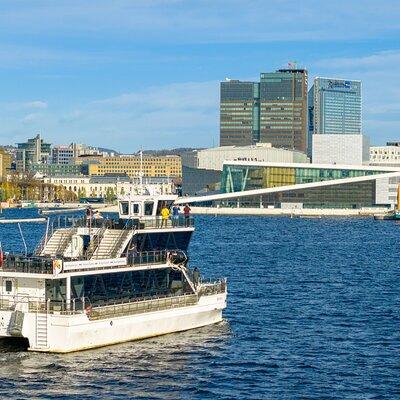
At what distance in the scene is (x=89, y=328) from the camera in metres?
34.2

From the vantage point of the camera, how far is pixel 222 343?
3762 centimetres

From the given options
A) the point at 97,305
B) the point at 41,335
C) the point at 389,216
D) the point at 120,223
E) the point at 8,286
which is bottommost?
the point at 389,216

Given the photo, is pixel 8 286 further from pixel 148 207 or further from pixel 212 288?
pixel 212 288

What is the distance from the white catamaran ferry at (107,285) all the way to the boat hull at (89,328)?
3cm

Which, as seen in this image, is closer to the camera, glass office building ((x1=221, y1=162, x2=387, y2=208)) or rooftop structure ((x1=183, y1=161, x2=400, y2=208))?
rooftop structure ((x1=183, y1=161, x2=400, y2=208))

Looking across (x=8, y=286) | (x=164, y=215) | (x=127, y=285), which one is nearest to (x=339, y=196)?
(x=164, y=215)

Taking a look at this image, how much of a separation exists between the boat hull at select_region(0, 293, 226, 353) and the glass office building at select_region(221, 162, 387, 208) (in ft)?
487

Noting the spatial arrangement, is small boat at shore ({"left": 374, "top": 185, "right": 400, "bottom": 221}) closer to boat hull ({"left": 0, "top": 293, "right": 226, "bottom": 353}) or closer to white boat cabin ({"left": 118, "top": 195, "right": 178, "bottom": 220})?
white boat cabin ({"left": 118, "top": 195, "right": 178, "bottom": 220})

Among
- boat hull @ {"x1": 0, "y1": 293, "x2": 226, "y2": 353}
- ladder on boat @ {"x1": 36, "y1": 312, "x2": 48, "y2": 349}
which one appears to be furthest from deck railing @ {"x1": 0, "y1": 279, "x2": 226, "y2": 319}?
ladder on boat @ {"x1": 36, "y1": 312, "x2": 48, "y2": 349}

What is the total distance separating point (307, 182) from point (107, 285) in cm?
15295

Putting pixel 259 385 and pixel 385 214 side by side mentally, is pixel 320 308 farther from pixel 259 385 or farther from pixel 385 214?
pixel 385 214

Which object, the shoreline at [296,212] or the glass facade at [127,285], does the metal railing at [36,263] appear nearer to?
the glass facade at [127,285]

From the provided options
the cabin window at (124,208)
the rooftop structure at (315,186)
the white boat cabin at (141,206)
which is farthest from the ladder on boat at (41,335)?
the rooftop structure at (315,186)

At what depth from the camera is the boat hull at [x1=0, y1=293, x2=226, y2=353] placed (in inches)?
1320
